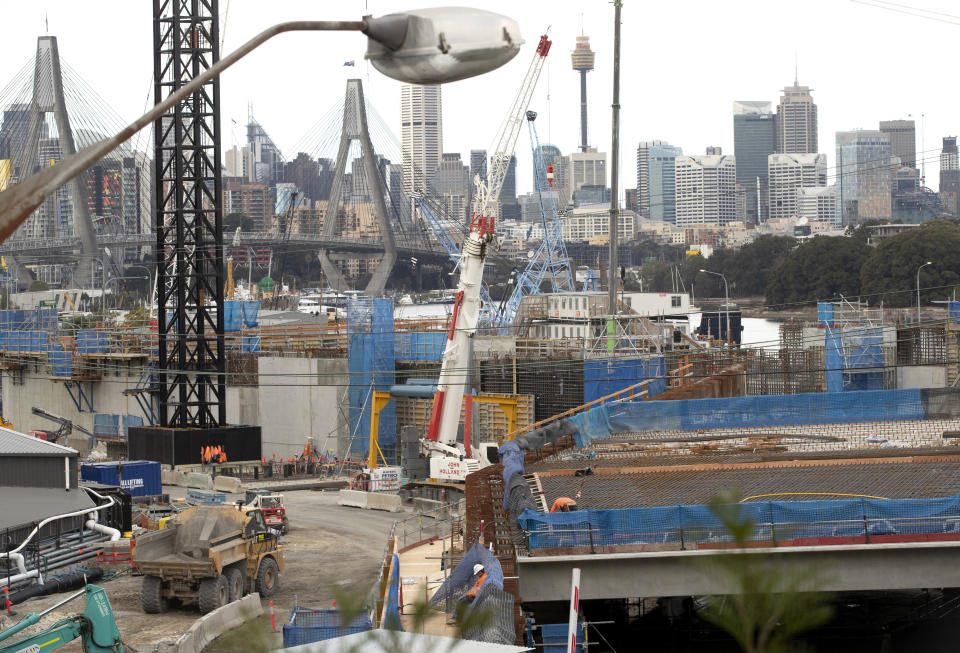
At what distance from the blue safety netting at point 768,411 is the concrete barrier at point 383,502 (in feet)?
25.7

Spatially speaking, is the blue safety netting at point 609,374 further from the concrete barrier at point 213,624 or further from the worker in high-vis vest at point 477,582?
the worker in high-vis vest at point 477,582

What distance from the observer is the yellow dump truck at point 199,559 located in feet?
70.5

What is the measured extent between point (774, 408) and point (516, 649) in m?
21.8

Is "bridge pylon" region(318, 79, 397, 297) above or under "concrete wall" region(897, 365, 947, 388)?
above

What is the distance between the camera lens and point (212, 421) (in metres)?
41.9

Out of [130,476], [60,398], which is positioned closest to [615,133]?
[130,476]

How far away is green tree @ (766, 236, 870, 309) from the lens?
104 metres

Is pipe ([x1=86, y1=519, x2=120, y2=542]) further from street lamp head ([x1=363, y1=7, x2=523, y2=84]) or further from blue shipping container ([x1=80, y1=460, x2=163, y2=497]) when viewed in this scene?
street lamp head ([x1=363, y1=7, x2=523, y2=84])

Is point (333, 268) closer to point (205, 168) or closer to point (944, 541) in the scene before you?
point (205, 168)

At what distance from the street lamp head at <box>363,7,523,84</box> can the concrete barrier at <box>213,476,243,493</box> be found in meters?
35.8

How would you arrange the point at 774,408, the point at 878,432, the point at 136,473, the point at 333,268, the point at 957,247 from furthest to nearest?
the point at 333,268
the point at 957,247
the point at 136,473
the point at 774,408
the point at 878,432

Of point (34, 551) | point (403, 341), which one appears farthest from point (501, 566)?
point (403, 341)

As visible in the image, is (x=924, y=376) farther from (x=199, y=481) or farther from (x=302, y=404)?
(x=199, y=481)

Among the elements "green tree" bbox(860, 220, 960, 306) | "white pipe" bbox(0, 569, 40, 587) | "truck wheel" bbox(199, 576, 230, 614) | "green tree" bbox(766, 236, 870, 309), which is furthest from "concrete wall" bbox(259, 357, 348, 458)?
"green tree" bbox(766, 236, 870, 309)
